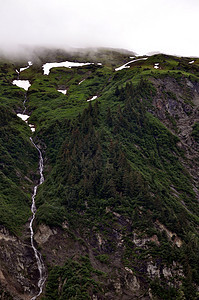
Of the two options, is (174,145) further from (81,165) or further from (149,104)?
(81,165)

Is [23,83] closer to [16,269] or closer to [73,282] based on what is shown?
[16,269]

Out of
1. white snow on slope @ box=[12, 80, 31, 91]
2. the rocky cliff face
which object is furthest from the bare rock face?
white snow on slope @ box=[12, 80, 31, 91]

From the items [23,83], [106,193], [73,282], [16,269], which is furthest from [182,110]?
[16,269]

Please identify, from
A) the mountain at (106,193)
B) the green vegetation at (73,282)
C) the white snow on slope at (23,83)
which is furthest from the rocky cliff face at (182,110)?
the white snow on slope at (23,83)

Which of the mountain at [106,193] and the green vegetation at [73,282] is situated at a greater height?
the mountain at [106,193]

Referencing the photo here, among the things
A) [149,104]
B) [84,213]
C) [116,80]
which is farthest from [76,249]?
[116,80]

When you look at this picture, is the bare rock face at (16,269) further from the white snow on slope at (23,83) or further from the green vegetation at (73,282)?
the white snow on slope at (23,83)

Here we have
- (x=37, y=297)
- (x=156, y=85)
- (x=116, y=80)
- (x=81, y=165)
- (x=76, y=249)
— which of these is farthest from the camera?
(x=116, y=80)
